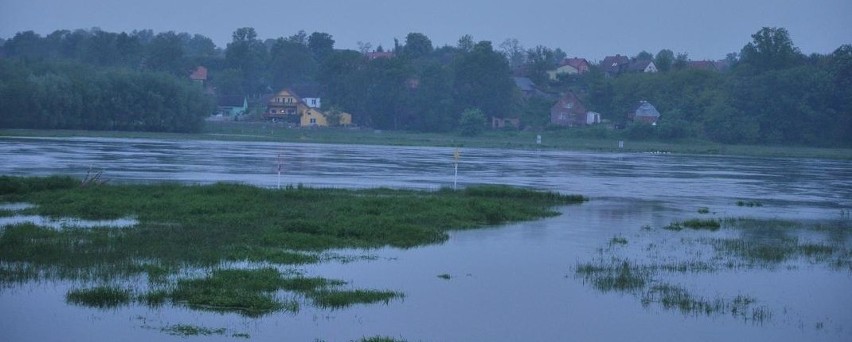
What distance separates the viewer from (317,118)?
459 feet

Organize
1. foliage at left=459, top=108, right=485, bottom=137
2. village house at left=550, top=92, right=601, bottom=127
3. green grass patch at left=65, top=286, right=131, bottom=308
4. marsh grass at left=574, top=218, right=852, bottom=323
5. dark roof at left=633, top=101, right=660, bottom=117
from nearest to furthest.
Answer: green grass patch at left=65, top=286, right=131, bottom=308, marsh grass at left=574, top=218, right=852, bottom=323, foliage at left=459, top=108, right=485, bottom=137, dark roof at left=633, top=101, right=660, bottom=117, village house at left=550, top=92, right=601, bottom=127

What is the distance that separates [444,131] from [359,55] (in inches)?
694

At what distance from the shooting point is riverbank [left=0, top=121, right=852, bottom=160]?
341 ft

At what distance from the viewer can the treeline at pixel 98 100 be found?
99.4 meters

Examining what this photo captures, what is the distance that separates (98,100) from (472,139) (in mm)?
Result: 40905

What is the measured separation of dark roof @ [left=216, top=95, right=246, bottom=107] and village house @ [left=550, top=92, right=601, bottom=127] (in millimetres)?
49131

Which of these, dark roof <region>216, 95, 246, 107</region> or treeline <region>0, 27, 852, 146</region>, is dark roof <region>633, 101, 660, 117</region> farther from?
dark roof <region>216, 95, 246, 107</region>

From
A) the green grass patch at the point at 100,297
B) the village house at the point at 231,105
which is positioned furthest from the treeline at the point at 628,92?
the green grass patch at the point at 100,297

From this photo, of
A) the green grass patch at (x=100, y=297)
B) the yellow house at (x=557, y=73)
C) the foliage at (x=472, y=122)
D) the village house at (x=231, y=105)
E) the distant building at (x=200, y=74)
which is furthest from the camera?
the distant building at (x=200, y=74)

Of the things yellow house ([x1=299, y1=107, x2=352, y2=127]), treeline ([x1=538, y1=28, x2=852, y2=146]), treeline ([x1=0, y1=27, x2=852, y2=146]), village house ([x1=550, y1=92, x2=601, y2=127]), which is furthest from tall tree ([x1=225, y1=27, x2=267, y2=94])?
treeline ([x1=538, y1=28, x2=852, y2=146])

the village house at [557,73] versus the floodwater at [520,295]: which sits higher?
the village house at [557,73]

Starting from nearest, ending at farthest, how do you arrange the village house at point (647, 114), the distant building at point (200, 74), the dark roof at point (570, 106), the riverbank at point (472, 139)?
the riverbank at point (472, 139), the village house at point (647, 114), the dark roof at point (570, 106), the distant building at point (200, 74)

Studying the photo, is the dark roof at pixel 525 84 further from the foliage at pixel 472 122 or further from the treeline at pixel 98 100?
the treeline at pixel 98 100

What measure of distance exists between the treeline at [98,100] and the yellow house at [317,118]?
2366 centimetres
